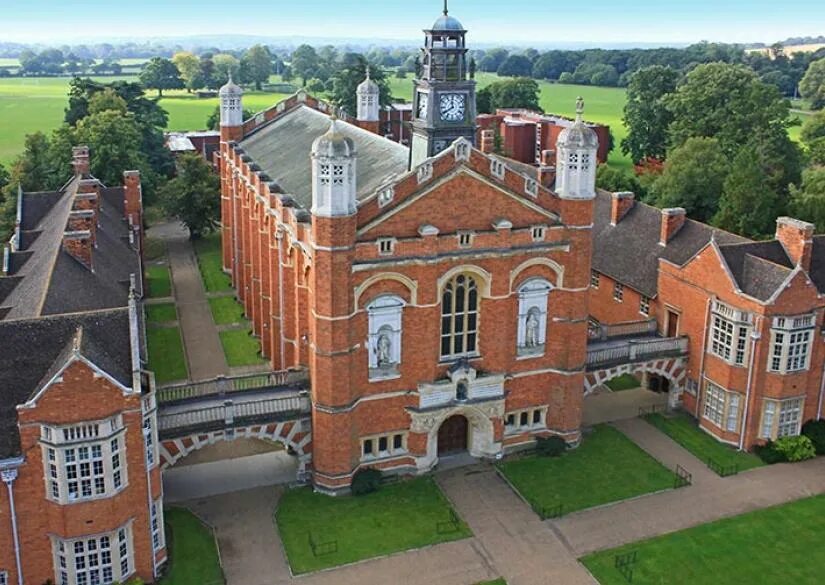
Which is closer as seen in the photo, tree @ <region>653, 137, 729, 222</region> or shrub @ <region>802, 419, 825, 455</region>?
shrub @ <region>802, 419, 825, 455</region>

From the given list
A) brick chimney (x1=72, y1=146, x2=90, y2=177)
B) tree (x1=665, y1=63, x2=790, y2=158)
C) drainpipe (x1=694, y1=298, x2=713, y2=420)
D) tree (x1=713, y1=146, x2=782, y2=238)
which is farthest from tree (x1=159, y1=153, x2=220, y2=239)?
tree (x1=665, y1=63, x2=790, y2=158)

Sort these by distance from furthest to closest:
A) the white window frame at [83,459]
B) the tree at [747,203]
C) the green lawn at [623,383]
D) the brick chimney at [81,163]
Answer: the tree at [747,203] → the brick chimney at [81,163] → the green lawn at [623,383] → the white window frame at [83,459]

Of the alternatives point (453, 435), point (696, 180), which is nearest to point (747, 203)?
point (696, 180)

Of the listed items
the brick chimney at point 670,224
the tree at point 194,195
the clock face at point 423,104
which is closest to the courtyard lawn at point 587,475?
the brick chimney at point 670,224

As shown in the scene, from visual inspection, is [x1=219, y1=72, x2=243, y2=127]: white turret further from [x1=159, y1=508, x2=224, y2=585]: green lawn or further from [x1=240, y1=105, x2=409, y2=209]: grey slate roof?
[x1=159, y1=508, x2=224, y2=585]: green lawn

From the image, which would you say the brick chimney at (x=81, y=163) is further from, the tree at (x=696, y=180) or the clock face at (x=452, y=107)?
the tree at (x=696, y=180)

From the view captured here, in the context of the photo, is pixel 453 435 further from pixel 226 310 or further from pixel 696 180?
pixel 696 180
